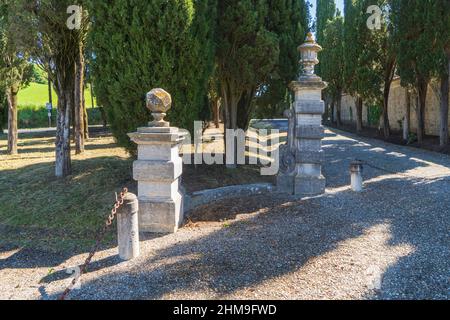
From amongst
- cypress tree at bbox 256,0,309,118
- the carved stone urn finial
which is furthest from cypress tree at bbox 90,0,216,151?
cypress tree at bbox 256,0,309,118

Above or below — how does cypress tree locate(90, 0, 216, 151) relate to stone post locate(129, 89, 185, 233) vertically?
above

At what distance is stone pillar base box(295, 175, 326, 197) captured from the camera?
792 centimetres

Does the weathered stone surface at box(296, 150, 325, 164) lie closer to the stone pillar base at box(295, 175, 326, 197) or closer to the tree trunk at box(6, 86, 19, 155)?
the stone pillar base at box(295, 175, 326, 197)

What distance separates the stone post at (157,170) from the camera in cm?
564

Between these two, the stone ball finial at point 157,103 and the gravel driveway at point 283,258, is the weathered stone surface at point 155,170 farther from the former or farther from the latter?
the gravel driveway at point 283,258

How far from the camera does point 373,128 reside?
26.3 meters

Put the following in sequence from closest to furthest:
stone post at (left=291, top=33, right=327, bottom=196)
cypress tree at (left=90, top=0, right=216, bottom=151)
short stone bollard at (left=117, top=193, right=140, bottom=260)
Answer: short stone bollard at (left=117, top=193, right=140, bottom=260) < cypress tree at (left=90, top=0, right=216, bottom=151) < stone post at (left=291, top=33, right=327, bottom=196)

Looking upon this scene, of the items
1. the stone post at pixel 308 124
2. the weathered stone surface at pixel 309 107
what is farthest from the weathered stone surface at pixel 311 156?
the weathered stone surface at pixel 309 107

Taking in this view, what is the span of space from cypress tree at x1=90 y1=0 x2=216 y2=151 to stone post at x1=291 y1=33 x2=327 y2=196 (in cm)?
222

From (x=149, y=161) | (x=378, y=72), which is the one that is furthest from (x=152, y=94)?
(x=378, y=72)

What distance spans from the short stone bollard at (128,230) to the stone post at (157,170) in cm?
96

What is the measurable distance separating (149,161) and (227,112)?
17.6 feet

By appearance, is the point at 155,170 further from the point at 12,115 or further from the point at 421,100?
the point at 421,100
